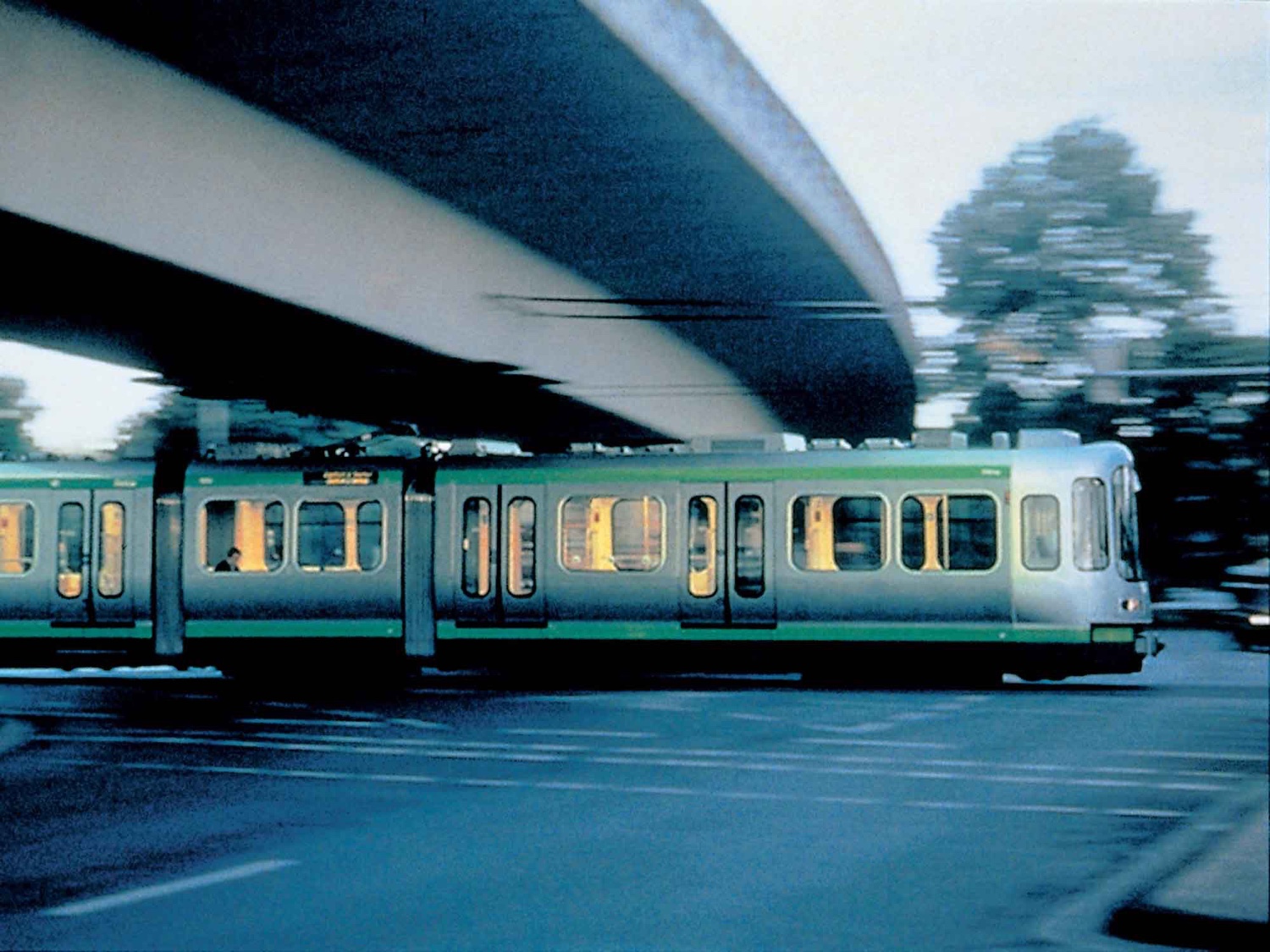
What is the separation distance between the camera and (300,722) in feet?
66.3

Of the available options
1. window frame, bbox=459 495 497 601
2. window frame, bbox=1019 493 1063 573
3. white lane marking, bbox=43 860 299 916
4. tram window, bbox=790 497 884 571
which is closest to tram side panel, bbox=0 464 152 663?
window frame, bbox=459 495 497 601

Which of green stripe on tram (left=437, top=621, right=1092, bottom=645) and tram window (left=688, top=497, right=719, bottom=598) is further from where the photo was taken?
tram window (left=688, top=497, right=719, bottom=598)

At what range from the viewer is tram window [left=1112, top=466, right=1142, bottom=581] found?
24469 mm

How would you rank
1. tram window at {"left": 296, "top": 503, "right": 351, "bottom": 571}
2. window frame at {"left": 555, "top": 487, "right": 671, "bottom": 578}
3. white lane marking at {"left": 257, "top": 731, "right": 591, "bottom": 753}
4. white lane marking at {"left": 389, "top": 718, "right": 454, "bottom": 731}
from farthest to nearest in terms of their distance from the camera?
tram window at {"left": 296, "top": 503, "right": 351, "bottom": 571} < window frame at {"left": 555, "top": 487, "right": 671, "bottom": 578} < white lane marking at {"left": 389, "top": 718, "right": 454, "bottom": 731} < white lane marking at {"left": 257, "top": 731, "right": 591, "bottom": 753}

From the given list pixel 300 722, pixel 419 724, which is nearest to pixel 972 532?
pixel 419 724

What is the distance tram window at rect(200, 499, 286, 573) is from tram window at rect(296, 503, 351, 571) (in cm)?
26

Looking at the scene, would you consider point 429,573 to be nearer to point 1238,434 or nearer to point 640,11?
point 640,11

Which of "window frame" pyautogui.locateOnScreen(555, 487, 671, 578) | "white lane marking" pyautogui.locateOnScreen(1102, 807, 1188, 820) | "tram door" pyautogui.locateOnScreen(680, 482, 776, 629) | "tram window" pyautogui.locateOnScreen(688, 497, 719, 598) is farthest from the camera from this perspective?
"window frame" pyautogui.locateOnScreen(555, 487, 671, 578)

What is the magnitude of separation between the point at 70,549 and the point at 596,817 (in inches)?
662

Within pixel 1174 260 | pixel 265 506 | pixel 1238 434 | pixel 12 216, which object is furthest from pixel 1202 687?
pixel 1174 260

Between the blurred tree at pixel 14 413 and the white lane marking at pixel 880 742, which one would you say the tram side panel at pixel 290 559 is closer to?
the white lane marking at pixel 880 742

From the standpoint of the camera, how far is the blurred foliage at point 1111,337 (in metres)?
48.1

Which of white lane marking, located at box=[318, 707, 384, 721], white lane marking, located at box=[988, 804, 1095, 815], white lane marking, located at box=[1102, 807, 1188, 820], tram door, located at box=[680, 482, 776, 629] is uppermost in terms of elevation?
tram door, located at box=[680, 482, 776, 629]

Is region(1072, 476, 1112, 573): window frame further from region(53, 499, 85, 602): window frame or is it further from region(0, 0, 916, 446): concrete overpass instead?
region(53, 499, 85, 602): window frame
